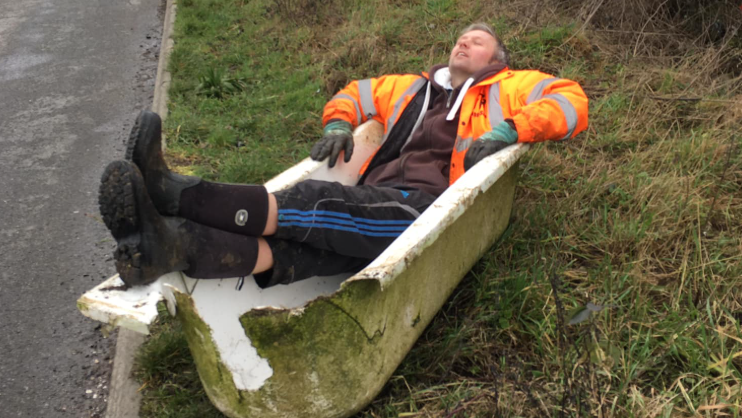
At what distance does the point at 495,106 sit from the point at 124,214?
174 cm

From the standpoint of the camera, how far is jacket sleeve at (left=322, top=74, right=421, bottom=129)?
315 centimetres

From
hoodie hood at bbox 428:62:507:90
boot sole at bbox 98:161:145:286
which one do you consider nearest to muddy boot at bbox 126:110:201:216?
boot sole at bbox 98:161:145:286

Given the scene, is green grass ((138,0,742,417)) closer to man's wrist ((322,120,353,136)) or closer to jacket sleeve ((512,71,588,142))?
jacket sleeve ((512,71,588,142))

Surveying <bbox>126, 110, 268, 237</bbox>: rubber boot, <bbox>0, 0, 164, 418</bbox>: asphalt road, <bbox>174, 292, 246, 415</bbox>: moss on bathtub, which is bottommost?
A: <bbox>0, 0, 164, 418</bbox>: asphalt road

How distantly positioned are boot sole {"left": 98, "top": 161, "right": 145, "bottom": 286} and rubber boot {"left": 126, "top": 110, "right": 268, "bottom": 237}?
13 centimetres

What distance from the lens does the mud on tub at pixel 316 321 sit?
1.84 m

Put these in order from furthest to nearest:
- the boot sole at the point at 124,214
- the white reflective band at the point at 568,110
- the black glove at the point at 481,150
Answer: the white reflective band at the point at 568,110 → the black glove at the point at 481,150 → the boot sole at the point at 124,214

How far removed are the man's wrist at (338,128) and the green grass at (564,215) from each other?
89 cm

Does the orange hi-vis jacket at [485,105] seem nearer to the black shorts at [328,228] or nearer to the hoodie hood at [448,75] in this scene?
the hoodie hood at [448,75]

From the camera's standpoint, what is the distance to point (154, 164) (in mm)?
1976

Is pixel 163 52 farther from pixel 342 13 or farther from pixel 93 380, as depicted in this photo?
pixel 93 380

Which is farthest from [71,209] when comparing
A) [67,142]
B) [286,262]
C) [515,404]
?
[515,404]

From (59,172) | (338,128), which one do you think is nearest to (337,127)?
(338,128)

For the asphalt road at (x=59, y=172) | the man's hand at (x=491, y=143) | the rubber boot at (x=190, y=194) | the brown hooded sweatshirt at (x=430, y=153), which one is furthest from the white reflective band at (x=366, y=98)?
the asphalt road at (x=59, y=172)
